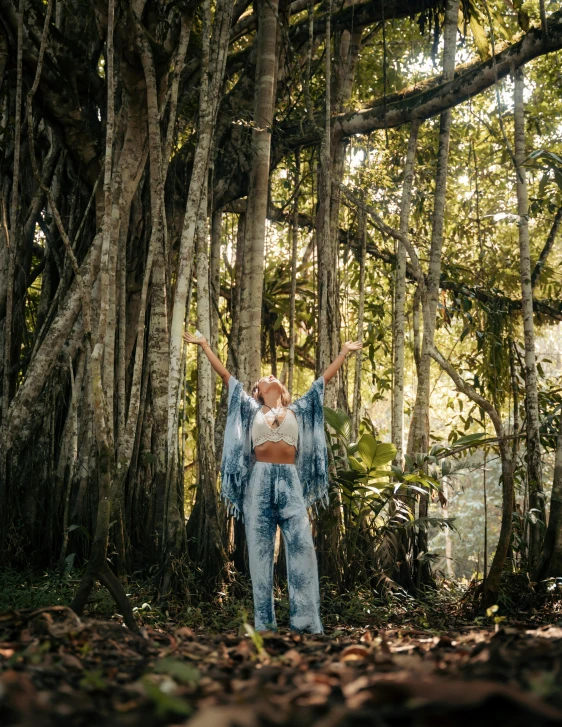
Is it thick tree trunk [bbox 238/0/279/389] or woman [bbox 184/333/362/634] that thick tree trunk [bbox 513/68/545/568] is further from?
thick tree trunk [bbox 238/0/279/389]

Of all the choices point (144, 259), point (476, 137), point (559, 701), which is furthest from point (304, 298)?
point (559, 701)

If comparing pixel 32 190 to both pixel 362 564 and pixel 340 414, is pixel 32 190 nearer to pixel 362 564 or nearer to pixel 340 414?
pixel 340 414

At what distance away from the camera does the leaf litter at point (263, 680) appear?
1137 millimetres

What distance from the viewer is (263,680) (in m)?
1.58

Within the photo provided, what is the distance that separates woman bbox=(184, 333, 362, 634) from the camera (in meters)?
3.77

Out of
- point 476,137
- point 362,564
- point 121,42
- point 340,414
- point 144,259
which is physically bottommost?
point 362,564

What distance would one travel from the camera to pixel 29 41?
4934mm

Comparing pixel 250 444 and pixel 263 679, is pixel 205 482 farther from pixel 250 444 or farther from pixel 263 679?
pixel 263 679

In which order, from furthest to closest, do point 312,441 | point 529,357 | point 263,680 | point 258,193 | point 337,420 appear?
point 258,193 → point 529,357 → point 337,420 → point 312,441 → point 263,680

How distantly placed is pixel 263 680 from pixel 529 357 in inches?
159

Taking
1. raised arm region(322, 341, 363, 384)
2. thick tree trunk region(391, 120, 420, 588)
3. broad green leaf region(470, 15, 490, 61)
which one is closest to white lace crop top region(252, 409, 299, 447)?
raised arm region(322, 341, 363, 384)

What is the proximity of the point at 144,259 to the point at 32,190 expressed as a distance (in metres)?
1.03

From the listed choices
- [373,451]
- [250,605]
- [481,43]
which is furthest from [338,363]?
[481,43]

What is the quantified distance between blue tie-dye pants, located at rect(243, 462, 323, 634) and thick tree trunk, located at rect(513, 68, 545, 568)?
5.64 feet
